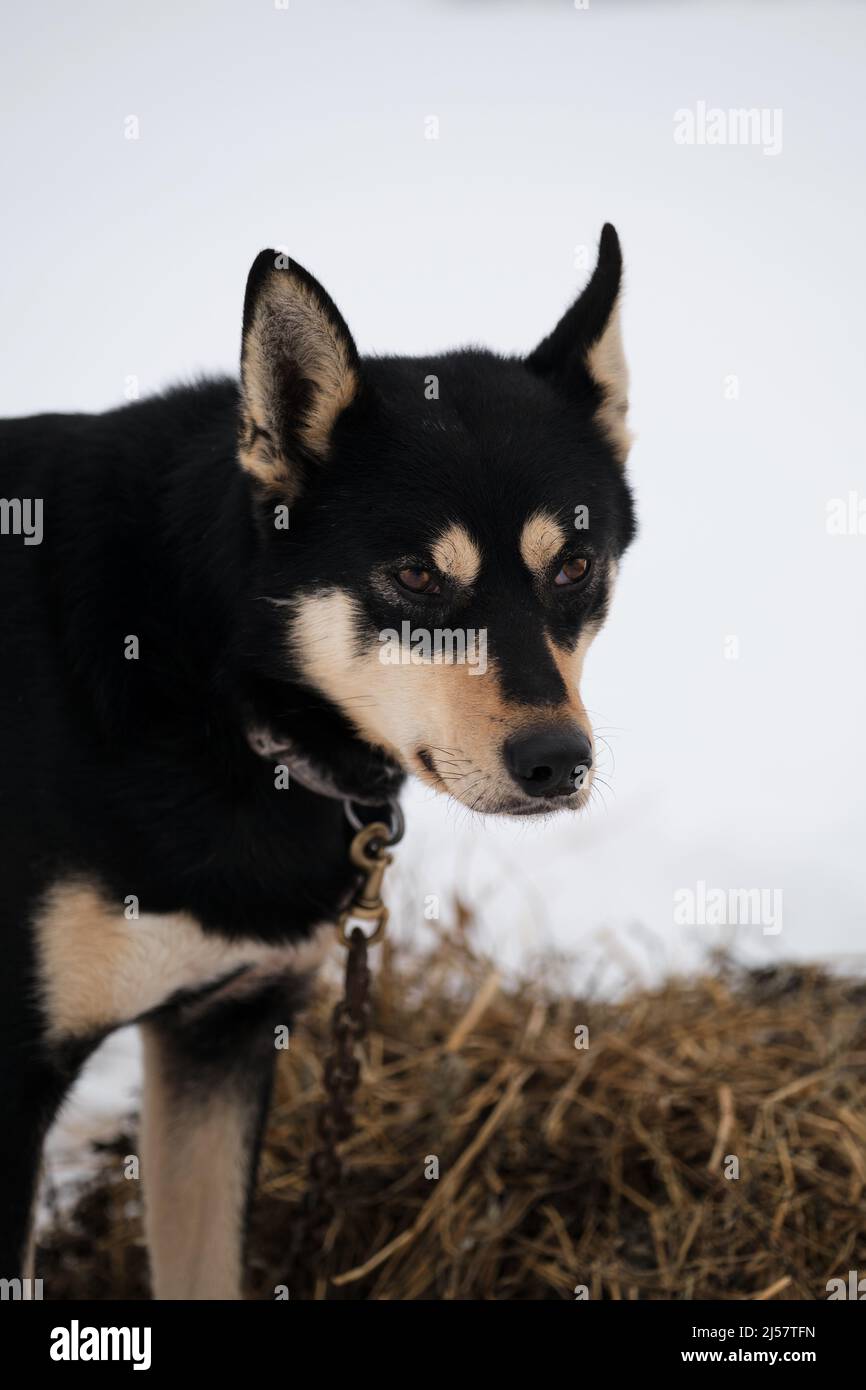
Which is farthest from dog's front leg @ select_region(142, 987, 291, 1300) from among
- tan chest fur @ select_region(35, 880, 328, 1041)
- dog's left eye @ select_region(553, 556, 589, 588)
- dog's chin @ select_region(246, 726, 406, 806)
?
dog's left eye @ select_region(553, 556, 589, 588)

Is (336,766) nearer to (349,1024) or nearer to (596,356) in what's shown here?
(349,1024)

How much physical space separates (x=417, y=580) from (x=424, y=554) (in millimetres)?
43

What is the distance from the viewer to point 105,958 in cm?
238

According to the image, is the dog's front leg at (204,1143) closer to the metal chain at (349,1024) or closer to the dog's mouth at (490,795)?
the metal chain at (349,1024)

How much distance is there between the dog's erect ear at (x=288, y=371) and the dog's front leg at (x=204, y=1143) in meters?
1.09

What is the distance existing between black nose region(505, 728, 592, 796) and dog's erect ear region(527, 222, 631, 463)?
2.30ft

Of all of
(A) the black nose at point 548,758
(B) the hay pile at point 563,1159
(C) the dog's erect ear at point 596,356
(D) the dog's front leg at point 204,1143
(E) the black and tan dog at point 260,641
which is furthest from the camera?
(B) the hay pile at point 563,1159

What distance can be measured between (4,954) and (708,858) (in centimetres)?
278

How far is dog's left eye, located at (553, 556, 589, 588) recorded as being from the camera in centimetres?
240

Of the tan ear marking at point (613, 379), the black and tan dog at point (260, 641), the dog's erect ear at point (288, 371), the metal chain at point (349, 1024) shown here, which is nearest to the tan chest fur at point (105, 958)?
the black and tan dog at point (260, 641)

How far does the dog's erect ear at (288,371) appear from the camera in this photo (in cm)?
224

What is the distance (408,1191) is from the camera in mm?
3158
